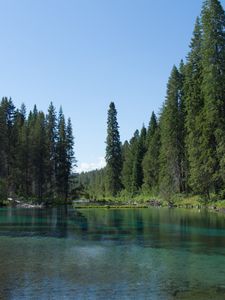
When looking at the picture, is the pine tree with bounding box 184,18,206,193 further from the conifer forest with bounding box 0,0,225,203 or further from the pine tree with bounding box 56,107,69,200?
the pine tree with bounding box 56,107,69,200

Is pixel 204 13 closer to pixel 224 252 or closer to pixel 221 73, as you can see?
pixel 221 73

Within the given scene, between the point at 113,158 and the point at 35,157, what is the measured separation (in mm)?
23012

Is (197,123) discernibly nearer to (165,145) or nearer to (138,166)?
(165,145)

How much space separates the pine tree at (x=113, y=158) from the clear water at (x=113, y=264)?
216 feet

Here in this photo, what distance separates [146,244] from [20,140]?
5795 centimetres

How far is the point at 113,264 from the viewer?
52.3 ft

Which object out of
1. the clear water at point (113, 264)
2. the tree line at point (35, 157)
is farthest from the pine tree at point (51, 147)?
the clear water at point (113, 264)

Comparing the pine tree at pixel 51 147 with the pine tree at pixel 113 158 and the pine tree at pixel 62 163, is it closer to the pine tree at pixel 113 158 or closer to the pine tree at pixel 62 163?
the pine tree at pixel 62 163

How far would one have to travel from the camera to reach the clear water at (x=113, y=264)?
11.8 meters

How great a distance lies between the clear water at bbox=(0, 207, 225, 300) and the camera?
11828 mm

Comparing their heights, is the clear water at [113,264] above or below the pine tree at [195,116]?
below

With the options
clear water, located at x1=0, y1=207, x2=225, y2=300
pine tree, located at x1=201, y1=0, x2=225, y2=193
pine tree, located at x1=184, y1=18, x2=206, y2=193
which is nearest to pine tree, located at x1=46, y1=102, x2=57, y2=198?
pine tree, located at x1=184, y1=18, x2=206, y2=193

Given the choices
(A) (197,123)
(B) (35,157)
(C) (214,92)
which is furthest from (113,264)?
(B) (35,157)

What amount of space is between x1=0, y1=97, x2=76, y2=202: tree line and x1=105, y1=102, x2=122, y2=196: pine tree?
48.4 feet
